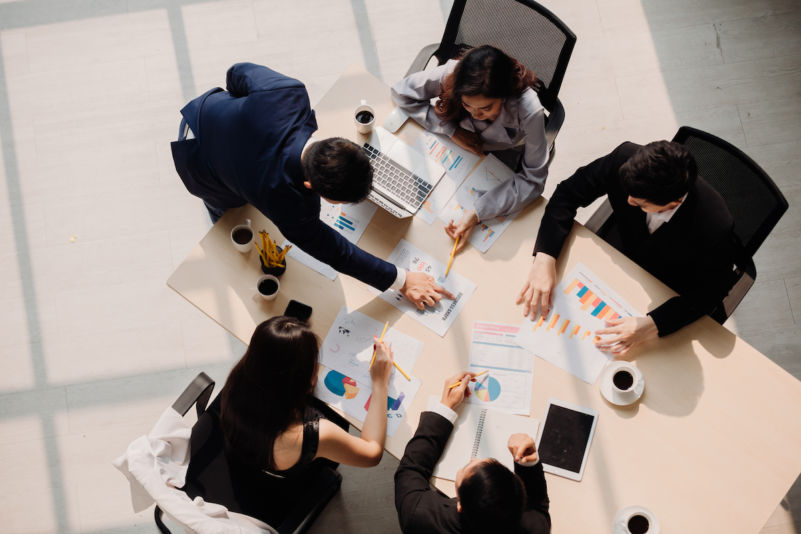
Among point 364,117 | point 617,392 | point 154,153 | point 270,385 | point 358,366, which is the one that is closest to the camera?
point 270,385

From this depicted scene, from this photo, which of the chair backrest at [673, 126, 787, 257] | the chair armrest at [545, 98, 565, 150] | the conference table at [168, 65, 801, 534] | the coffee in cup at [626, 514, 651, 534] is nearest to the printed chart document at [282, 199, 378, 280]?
the conference table at [168, 65, 801, 534]

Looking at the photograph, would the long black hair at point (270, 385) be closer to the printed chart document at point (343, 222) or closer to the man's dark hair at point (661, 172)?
the printed chart document at point (343, 222)

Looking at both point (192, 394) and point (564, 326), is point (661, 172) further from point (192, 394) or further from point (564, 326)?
point (192, 394)

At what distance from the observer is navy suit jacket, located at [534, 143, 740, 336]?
2000 mm

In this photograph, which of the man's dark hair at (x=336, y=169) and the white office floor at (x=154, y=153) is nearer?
the man's dark hair at (x=336, y=169)

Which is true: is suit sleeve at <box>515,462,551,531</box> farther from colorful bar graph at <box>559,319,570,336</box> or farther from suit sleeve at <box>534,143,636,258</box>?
suit sleeve at <box>534,143,636,258</box>

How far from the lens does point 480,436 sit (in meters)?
1.97

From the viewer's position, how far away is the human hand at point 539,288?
2.06m

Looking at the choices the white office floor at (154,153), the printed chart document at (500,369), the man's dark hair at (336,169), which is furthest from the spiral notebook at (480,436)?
the white office floor at (154,153)

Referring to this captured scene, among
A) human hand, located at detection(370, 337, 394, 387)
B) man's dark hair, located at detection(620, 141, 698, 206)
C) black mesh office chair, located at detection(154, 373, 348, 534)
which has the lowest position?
black mesh office chair, located at detection(154, 373, 348, 534)

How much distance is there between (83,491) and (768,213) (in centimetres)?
280

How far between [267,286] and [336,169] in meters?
0.53

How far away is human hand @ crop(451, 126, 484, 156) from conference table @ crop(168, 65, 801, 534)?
0.28m

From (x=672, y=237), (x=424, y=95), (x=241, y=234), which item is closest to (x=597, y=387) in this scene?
(x=672, y=237)
